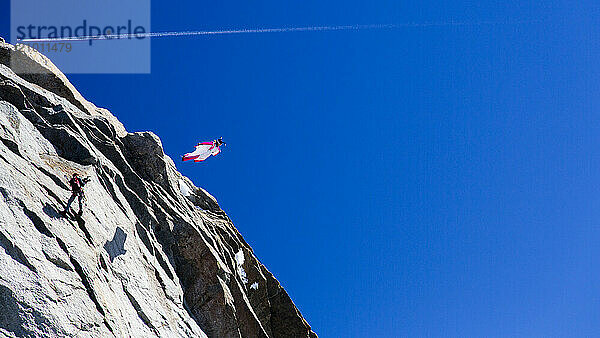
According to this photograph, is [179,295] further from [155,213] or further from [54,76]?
[54,76]

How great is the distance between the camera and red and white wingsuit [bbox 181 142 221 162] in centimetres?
4493

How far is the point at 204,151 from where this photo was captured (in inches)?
1791

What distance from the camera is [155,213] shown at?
33.7 meters

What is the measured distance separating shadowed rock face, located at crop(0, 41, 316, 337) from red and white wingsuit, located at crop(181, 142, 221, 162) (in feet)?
5.67

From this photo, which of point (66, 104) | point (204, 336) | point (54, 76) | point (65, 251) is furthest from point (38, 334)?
point (54, 76)

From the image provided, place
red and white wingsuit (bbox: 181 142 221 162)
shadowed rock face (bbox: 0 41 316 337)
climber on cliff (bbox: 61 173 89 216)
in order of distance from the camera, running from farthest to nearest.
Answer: red and white wingsuit (bbox: 181 142 221 162)
climber on cliff (bbox: 61 173 89 216)
shadowed rock face (bbox: 0 41 316 337)

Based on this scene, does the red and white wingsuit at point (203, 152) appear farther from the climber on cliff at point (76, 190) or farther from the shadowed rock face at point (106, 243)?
the climber on cliff at point (76, 190)

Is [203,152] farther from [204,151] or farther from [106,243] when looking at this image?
[106,243]

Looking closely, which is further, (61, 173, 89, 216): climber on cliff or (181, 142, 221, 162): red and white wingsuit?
(181, 142, 221, 162): red and white wingsuit

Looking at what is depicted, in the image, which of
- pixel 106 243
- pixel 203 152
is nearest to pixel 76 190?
pixel 106 243

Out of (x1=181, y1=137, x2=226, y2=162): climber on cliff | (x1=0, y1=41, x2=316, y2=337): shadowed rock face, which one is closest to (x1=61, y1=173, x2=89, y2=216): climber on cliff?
(x1=0, y1=41, x2=316, y2=337): shadowed rock face

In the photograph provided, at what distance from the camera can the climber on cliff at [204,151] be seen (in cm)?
4495

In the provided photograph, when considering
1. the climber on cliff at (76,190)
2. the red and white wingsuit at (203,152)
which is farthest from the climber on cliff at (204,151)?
the climber on cliff at (76,190)

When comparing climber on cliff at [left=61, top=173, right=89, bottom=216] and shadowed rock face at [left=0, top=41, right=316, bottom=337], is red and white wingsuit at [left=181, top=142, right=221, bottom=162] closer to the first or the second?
shadowed rock face at [left=0, top=41, right=316, bottom=337]
